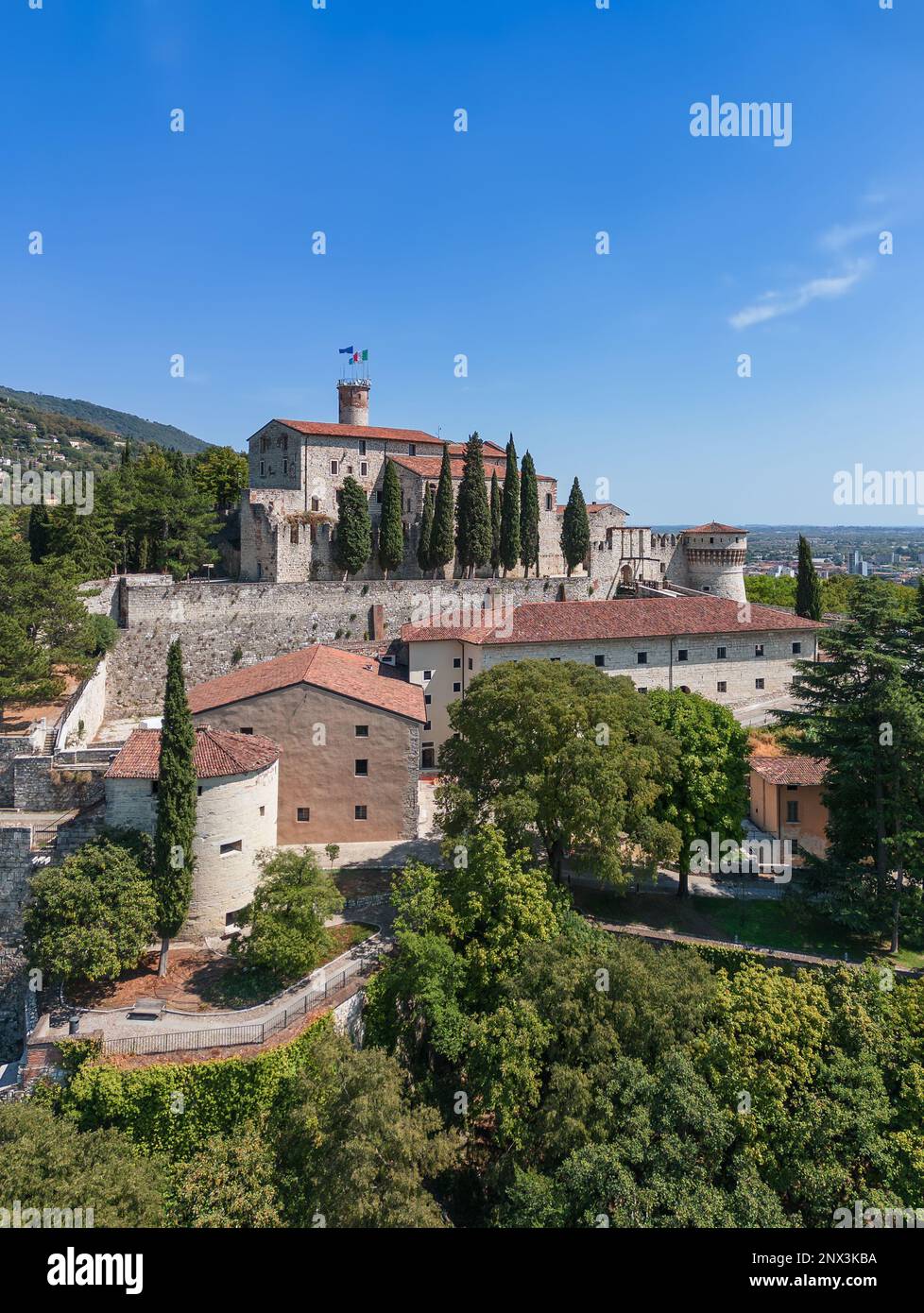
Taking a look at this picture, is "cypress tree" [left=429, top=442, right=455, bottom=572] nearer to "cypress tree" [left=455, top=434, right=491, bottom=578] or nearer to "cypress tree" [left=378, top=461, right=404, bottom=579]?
"cypress tree" [left=455, top=434, right=491, bottom=578]

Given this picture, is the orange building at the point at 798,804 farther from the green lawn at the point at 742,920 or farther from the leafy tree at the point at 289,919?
the leafy tree at the point at 289,919

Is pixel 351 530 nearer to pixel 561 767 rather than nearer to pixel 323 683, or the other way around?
pixel 323 683

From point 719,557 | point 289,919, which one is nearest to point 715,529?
point 719,557

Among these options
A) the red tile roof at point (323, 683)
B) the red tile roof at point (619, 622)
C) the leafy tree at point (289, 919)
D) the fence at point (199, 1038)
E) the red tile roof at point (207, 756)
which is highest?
the red tile roof at point (619, 622)

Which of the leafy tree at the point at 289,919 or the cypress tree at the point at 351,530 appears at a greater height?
the cypress tree at the point at 351,530

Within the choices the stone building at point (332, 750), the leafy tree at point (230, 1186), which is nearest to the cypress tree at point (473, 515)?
the stone building at point (332, 750)

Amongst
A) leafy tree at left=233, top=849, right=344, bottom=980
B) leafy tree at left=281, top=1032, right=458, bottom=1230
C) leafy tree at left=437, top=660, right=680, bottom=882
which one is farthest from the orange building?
leafy tree at left=281, top=1032, right=458, bottom=1230
